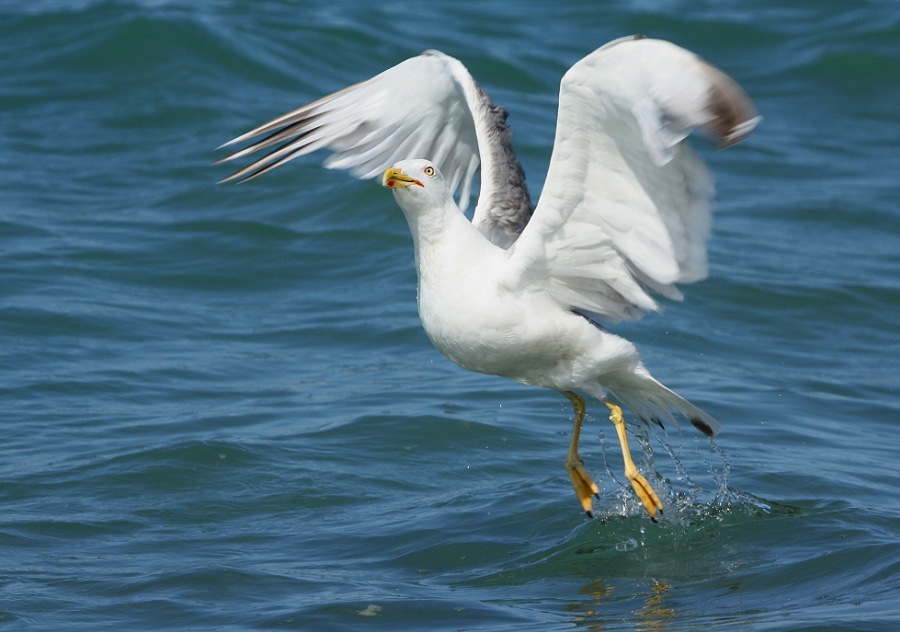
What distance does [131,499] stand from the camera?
7895 millimetres

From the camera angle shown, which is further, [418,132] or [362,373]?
[362,373]

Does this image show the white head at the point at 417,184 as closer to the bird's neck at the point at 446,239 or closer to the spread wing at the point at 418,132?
the bird's neck at the point at 446,239

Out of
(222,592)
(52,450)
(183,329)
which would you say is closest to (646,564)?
(222,592)

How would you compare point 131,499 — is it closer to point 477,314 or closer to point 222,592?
point 222,592

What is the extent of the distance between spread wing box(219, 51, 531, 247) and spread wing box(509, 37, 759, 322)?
63cm

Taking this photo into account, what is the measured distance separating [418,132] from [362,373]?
2930 millimetres

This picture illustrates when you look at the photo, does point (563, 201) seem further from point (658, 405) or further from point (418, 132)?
point (418, 132)

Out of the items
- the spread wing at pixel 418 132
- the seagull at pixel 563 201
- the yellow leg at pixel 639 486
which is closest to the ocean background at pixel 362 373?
the yellow leg at pixel 639 486

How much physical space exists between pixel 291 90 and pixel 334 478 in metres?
8.65

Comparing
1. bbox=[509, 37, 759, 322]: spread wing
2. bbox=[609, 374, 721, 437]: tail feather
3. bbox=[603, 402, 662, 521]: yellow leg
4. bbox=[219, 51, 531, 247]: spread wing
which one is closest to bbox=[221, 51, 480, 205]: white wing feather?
bbox=[219, 51, 531, 247]: spread wing

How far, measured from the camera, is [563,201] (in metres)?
5.85

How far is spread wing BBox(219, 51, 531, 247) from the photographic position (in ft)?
23.0

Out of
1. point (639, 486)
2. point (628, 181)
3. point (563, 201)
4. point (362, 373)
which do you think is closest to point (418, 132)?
point (563, 201)

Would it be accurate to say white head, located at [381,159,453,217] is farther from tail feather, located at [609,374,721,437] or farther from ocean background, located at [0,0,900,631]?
ocean background, located at [0,0,900,631]
